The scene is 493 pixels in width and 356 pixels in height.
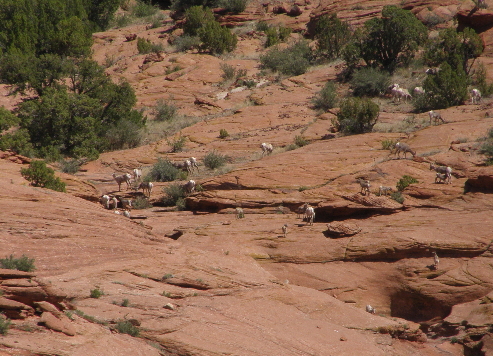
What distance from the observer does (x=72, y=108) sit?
113ft

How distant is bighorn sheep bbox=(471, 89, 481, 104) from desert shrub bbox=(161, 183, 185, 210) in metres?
16.5

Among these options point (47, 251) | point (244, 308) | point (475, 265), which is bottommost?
point (475, 265)

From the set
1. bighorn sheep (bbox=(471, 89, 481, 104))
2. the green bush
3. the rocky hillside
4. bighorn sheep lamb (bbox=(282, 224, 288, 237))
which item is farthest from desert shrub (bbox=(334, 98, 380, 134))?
bighorn sheep lamb (bbox=(282, 224, 288, 237))

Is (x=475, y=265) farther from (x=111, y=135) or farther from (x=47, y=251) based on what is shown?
(x=111, y=135)

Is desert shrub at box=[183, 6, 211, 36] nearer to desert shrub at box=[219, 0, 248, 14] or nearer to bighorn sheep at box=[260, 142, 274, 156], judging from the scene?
desert shrub at box=[219, 0, 248, 14]

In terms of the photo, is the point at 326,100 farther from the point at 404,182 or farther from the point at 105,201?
the point at 105,201

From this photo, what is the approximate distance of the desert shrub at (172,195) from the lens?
25.1 meters

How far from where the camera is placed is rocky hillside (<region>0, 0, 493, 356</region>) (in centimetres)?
1227

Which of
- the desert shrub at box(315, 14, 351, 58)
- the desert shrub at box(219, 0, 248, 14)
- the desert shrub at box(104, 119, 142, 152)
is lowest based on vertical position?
the desert shrub at box(104, 119, 142, 152)

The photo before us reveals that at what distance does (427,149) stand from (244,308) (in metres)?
14.0

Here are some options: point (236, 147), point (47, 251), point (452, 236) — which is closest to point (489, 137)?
point (452, 236)

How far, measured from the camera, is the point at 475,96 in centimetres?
3319

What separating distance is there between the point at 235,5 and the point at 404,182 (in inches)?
1507

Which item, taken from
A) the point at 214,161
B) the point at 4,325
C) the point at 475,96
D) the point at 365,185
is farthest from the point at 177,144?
the point at 4,325
